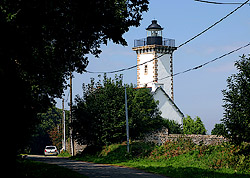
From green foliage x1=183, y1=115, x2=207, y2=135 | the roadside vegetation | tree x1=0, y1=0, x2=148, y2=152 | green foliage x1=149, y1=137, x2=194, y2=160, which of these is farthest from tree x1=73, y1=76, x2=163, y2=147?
green foliage x1=183, y1=115, x2=207, y2=135

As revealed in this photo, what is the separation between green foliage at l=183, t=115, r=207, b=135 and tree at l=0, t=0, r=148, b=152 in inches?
1936

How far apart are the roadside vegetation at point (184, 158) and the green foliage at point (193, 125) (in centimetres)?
3148

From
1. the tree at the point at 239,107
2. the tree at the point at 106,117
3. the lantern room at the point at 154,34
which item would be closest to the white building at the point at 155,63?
the lantern room at the point at 154,34

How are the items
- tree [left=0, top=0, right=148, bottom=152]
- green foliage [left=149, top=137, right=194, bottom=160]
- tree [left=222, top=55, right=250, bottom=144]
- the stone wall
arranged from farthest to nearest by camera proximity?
1. the stone wall
2. green foliage [left=149, top=137, right=194, bottom=160]
3. tree [left=222, top=55, right=250, bottom=144]
4. tree [left=0, top=0, right=148, bottom=152]

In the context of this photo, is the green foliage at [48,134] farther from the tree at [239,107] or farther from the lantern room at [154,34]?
the tree at [239,107]

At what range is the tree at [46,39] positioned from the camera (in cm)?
1202

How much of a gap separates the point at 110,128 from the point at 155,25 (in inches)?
1286

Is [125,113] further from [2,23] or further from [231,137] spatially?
[2,23]

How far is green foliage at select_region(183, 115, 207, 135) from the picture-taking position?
231 ft

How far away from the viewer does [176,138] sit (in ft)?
111

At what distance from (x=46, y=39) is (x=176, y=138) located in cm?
1843

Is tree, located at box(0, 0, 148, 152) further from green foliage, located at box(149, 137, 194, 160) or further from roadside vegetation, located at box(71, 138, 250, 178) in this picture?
green foliage, located at box(149, 137, 194, 160)

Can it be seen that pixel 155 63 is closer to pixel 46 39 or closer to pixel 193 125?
pixel 193 125

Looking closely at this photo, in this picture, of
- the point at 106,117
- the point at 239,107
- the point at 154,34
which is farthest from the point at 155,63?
the point at 239,107
